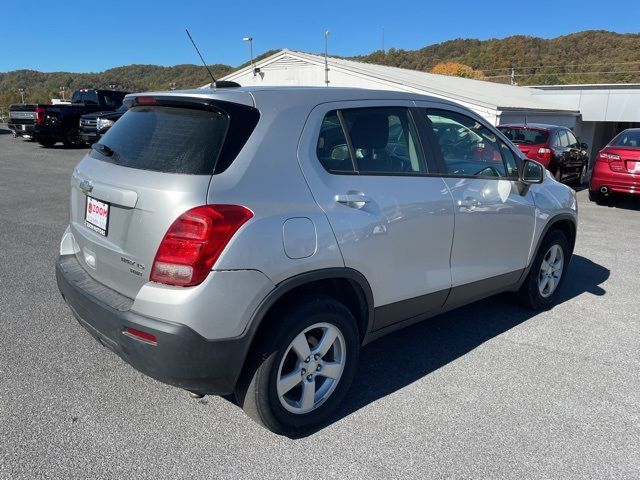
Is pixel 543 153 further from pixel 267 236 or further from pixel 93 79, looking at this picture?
pixel 93 79

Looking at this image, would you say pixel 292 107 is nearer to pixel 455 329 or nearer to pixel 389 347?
pixel 389 347

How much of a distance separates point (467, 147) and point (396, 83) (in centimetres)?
1479

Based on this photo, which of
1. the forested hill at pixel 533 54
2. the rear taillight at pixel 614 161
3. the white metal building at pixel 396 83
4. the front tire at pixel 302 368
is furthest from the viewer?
the forested hill at pixel 533 54

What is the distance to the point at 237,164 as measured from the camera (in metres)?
2.57

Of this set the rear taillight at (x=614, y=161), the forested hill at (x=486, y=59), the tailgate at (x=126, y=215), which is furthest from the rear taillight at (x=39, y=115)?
the forested hill at (x=486, y=59)

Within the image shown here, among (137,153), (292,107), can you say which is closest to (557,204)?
(292,107)

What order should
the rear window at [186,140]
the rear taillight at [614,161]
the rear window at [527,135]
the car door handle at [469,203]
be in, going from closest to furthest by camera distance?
the rear window at [186,140] < the car door handle at [469,203] < the rear taillight at [614,161] < the rear window at [527,135]

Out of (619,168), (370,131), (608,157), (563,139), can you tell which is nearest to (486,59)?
(563,139)

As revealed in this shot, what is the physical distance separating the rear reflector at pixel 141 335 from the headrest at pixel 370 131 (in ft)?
4.97

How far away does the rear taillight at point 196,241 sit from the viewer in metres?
2.41

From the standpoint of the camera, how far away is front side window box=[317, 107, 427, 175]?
2963 mm

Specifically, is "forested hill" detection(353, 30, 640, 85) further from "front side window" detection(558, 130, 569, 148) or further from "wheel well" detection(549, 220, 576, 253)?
"wheel well" detection(549, 220, 576, 253)

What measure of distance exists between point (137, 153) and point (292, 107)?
0.86 meters

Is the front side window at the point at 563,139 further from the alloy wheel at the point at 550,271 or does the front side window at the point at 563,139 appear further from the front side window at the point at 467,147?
the front side window at the point at 467,147
